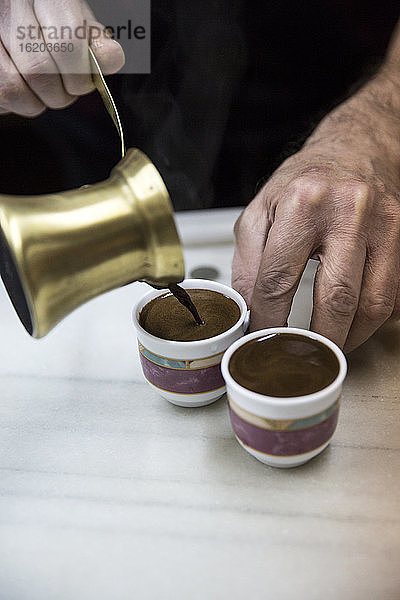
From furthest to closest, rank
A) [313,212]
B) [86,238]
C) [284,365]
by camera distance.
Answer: [313,212] < [284,365] < [86,238]

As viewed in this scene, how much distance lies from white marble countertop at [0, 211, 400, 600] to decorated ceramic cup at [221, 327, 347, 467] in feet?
0.17

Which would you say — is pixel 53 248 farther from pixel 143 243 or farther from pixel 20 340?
pixel 20 340

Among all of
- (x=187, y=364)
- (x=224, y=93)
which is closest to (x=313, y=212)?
(x=187, y=364)

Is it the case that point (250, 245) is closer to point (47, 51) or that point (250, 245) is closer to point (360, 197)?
point (360, 197)

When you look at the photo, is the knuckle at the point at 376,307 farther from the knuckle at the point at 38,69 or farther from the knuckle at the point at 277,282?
the knuckle at the point at 38,69

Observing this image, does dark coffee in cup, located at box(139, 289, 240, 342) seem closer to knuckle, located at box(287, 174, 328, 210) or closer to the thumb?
knuckle, located at box(287, 174, 328, 210)

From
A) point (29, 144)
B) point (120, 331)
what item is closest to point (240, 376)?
point (120, 331)

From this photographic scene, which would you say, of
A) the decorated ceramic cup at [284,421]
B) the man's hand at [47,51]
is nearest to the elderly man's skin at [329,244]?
the decorated ceramic cup at [284,421]

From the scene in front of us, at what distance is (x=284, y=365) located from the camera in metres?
0.79

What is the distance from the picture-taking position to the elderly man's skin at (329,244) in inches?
34.8

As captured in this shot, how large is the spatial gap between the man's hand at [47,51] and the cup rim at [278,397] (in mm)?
489

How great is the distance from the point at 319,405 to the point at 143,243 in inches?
10.9

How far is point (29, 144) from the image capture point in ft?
5.11

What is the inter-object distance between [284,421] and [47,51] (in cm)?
68
